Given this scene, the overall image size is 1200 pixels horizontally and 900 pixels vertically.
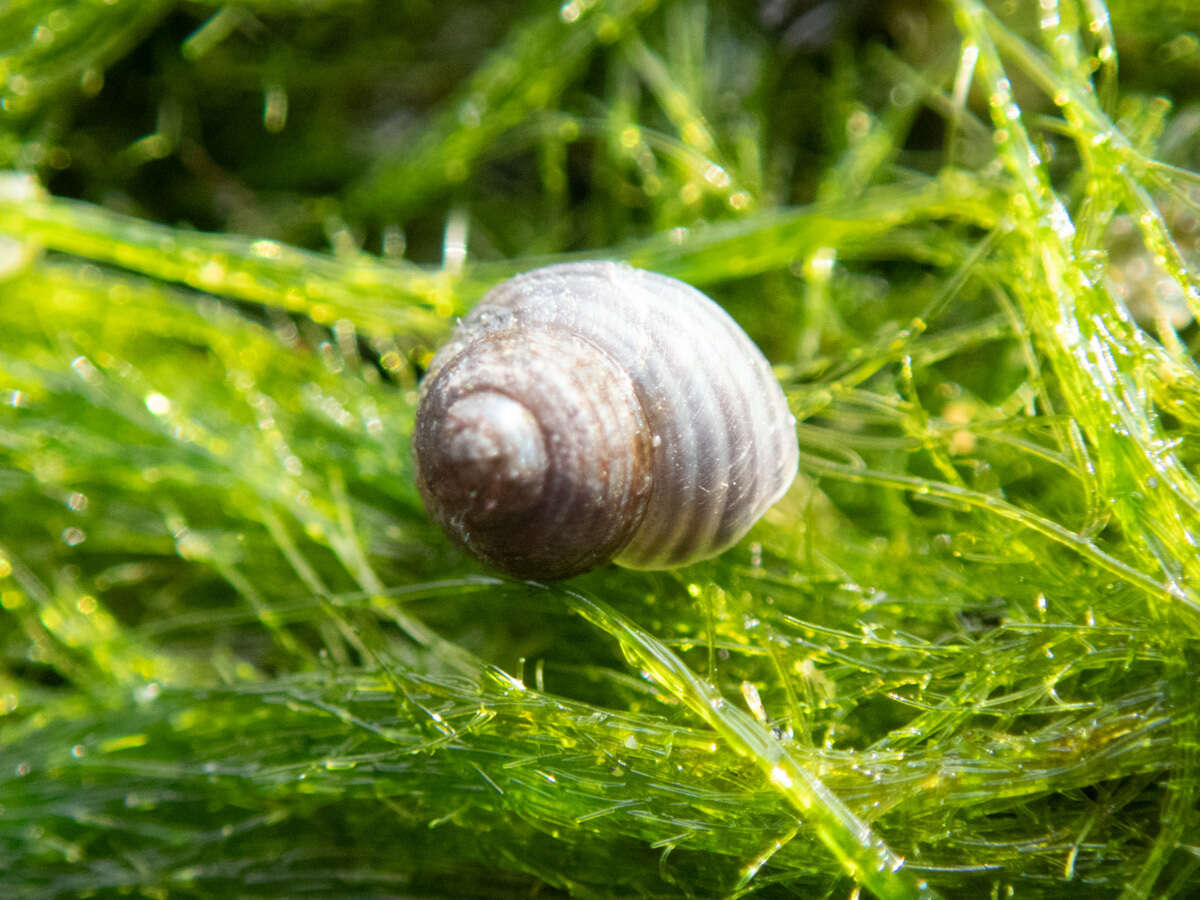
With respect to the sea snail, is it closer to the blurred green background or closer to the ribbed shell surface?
the ribbed shell surface

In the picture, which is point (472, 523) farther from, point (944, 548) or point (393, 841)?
point (944, 548)

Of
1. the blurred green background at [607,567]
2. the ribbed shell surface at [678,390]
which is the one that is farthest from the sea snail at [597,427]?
the blurred green background at [607,567]

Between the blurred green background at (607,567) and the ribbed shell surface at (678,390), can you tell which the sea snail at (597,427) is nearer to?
the ribbed shell surface at (678,390)

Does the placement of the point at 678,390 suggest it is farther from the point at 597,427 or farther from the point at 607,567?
the point at 607,567

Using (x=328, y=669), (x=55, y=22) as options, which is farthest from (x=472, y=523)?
(x=55, y=22)

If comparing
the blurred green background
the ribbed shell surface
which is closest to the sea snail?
the ribbed shell surface

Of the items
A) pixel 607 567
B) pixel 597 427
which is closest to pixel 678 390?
pixel 597 427
